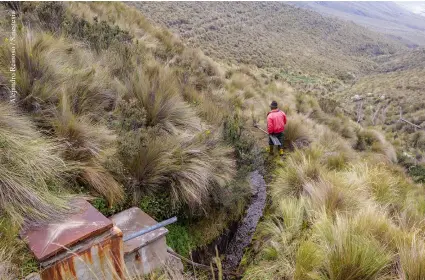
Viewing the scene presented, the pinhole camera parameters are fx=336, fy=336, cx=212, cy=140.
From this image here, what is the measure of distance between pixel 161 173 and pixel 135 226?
0.96 metres

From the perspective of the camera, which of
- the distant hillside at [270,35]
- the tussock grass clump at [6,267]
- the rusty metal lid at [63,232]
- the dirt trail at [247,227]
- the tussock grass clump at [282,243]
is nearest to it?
the tussock grass clump at [6,267]

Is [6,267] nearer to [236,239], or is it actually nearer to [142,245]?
[142,245]

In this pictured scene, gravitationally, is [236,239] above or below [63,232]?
below

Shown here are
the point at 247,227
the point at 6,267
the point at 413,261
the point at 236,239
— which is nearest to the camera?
the point at 6,267

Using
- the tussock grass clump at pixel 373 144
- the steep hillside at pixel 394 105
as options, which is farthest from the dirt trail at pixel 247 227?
the steep hillside at pixel 394 105

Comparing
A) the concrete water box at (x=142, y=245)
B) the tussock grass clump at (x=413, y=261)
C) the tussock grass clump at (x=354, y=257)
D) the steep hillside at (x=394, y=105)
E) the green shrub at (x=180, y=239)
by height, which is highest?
the tussock grass clump at (x=413, y=261)

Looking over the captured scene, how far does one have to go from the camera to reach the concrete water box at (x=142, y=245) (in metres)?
3.20

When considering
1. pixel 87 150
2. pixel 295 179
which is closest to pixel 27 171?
pixel 87 150

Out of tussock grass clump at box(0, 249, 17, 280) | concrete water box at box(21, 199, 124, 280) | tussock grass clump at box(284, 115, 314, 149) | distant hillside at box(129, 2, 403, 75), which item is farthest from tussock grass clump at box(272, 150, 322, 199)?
distant hillside at box(129, 2, 403, 75)

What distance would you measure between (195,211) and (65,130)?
6.29ft

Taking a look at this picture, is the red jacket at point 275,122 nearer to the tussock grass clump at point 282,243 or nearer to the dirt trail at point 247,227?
the dirt trail at point 247,227

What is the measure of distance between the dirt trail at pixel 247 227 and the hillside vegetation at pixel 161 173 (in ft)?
0.46

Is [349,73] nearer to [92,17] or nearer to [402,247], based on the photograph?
[92,17]

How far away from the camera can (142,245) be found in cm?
323
